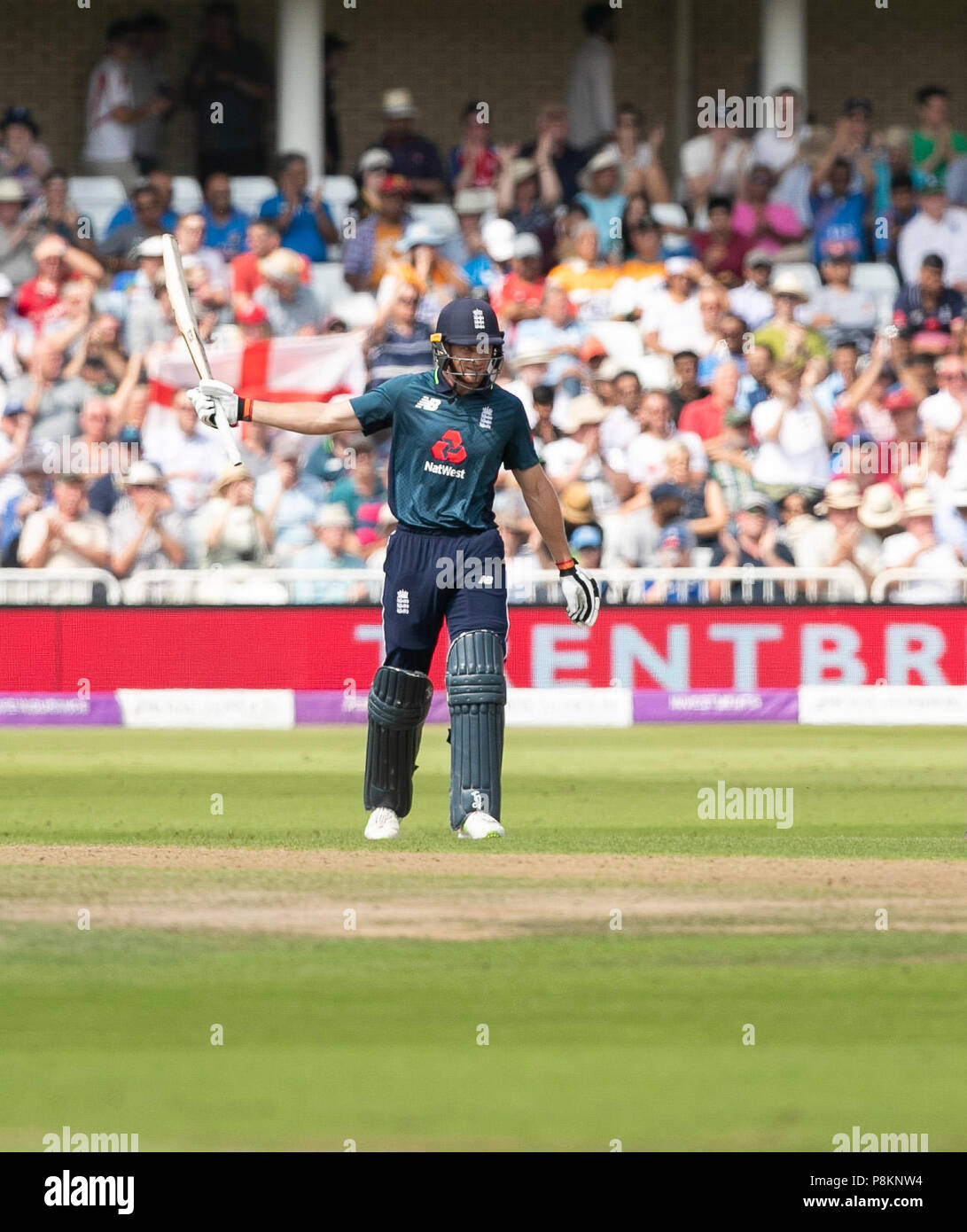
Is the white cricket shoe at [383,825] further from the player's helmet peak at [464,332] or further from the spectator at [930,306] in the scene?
the spectator at [930,306]

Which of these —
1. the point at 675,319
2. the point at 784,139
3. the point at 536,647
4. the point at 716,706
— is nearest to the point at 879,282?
the point at 784,139

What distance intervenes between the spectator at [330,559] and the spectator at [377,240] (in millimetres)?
3325

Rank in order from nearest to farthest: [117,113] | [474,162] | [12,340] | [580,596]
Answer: [580,596] < [12,340] < [474,162] < [117,113]

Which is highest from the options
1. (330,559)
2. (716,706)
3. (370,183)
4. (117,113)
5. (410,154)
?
(117,113)

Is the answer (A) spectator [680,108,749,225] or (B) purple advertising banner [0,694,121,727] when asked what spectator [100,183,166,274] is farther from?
(A) spectator [680,108,749,225]

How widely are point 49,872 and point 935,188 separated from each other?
16.5 meters

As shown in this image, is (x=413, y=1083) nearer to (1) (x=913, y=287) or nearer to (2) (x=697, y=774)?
(2) (x=697, y=774)

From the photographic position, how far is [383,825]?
10008mm

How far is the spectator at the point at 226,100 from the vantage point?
24266mm

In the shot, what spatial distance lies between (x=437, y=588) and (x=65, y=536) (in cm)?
981

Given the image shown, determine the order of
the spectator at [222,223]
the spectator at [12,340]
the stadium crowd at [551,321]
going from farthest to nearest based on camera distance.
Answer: the spectator at [222,223], the spectator at [12,340], the stadium crowd at [551,321]

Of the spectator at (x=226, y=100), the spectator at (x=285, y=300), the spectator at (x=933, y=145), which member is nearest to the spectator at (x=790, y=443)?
the spectator at (x=285, y=300)

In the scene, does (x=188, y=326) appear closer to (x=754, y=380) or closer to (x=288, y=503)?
(x=288, y=503)

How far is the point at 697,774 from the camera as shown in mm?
14281
